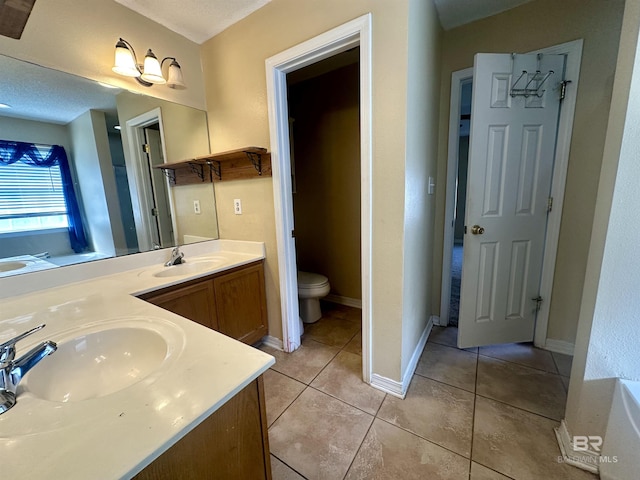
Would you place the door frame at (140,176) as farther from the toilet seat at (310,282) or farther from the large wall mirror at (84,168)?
the toilet seat at (310,282)

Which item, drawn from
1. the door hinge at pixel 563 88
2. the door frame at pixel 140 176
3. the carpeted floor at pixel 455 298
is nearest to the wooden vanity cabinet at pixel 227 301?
the door frame at pixel 140 176

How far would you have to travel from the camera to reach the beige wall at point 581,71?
5.05 ft

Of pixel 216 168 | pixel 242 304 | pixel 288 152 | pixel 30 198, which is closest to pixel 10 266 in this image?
pixel 30 198

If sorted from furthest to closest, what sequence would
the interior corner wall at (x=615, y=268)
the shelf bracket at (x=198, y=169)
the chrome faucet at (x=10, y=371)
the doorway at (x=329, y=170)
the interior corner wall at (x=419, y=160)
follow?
the doorway at (x=329, y=170)
the shelf bracket at (x=198, y=169)
the interior corner wall at (x=419, y=160)
the interior corner wall at (x=615, y=268)
the chrome faucet at (x=10, y=371)

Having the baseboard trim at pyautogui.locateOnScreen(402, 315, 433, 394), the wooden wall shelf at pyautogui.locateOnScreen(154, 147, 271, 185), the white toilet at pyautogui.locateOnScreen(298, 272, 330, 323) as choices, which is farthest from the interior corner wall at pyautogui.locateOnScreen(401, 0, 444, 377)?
the wooden wall shelf at pyautogui.locateOnScreen(154, 147, 271, 185)

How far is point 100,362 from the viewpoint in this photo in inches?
33.2

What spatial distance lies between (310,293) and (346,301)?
2.17ft

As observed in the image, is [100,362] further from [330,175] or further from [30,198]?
[330,175]

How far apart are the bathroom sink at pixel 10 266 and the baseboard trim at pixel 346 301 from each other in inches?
92.0

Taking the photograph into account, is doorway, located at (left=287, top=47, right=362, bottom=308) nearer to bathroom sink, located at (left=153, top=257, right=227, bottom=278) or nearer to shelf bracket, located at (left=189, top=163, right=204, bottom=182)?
shelf bracket, located at (left=189, top=163, right=204, bottom=182)

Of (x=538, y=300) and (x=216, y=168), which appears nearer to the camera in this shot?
(x=538, y=300)

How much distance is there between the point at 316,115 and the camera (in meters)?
2.63

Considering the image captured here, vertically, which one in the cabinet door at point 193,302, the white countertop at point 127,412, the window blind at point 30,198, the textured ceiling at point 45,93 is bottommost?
the cabinet door at point 193,302

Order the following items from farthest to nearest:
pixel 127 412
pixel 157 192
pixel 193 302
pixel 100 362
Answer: pixel 157 192 < pixel 193 302 < pixel 100 362 < pixel 127 412
